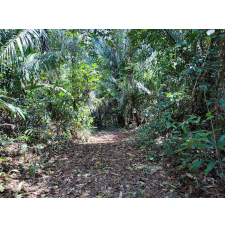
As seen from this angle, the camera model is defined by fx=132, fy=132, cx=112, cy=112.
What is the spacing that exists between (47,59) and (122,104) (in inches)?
193

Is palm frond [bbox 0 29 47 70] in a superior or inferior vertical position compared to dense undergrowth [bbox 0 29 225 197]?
superior

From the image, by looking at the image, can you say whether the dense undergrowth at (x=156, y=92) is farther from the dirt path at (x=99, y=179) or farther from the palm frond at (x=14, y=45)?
the dirt path at (x=99, y=179)

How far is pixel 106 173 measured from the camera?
2.51m

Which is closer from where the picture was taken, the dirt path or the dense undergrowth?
the dirt path

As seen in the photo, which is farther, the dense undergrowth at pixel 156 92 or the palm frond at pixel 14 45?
the palm frond at pixel 14 45

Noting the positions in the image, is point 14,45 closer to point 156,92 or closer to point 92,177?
point 92,177

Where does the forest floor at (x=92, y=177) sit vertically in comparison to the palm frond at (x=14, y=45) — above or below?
below

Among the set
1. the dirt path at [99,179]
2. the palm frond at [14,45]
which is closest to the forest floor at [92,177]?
the dirt path at [99,179]

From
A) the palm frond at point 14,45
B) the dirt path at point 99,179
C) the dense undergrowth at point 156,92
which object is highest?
the palm frond at point 14,45

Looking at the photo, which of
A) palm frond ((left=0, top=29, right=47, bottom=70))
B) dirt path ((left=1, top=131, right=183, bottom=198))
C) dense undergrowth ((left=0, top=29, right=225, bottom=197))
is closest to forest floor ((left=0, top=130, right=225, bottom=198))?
dirt path ((left=1, top=131, right=183, bottom=198))

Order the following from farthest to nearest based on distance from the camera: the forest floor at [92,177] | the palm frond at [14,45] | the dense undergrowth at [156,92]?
the palm frond at [14,45] < the dense undergrowth at [156,92] < the forest floor at [92,177]

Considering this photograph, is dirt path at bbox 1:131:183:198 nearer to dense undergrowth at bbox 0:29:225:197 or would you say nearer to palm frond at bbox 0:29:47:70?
dense undergrowth at bbox 0:29:225:197

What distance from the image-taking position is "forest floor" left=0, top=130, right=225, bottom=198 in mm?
1856

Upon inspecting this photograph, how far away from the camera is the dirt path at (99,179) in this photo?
1.90 metres
